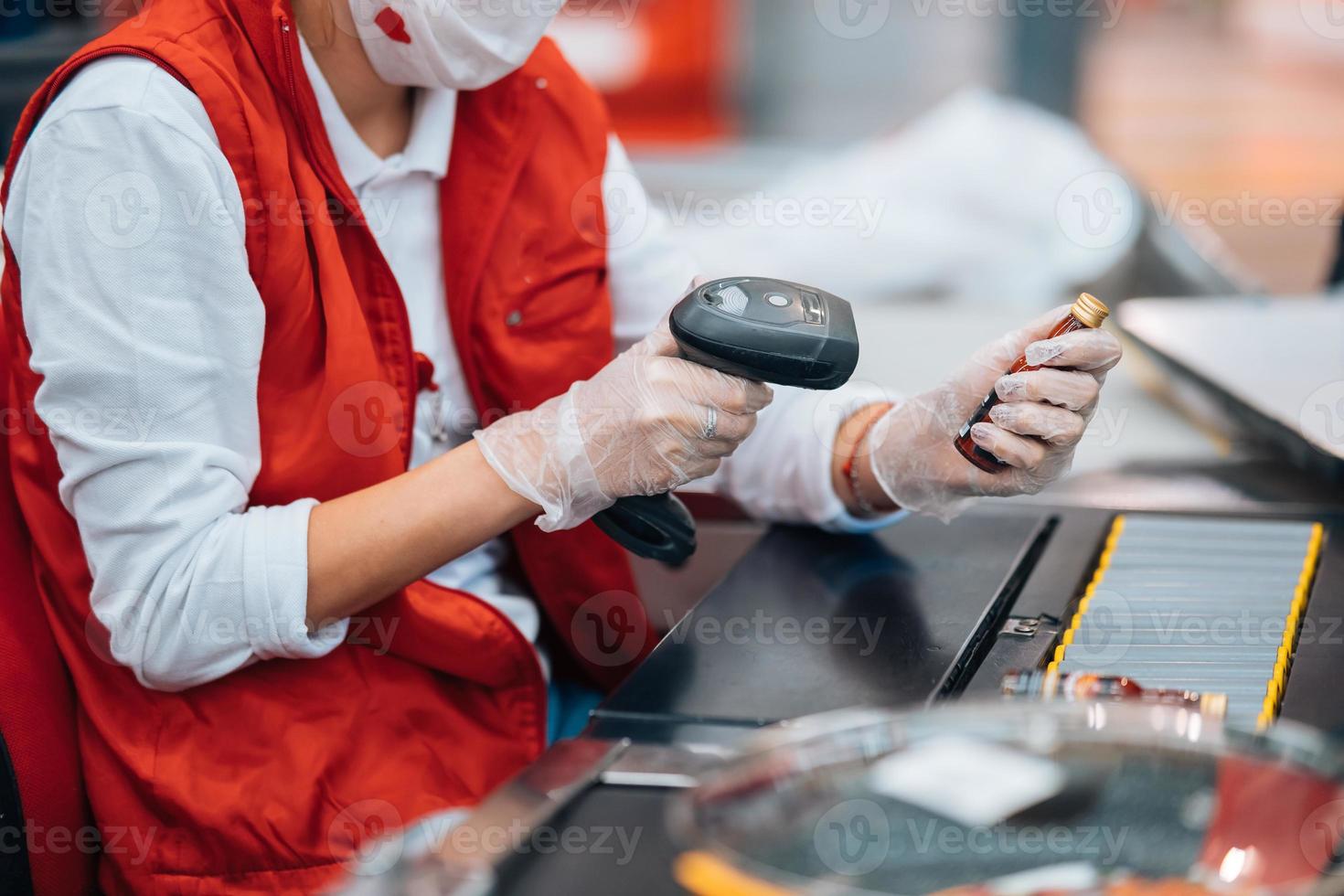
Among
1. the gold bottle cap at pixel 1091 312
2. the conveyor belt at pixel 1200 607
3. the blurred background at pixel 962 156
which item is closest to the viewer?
the conveyor belt at pixel 1200 607

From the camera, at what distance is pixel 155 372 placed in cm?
87

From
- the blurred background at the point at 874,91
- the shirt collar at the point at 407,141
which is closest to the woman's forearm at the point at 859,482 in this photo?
the shirt collar at the point at 407,141

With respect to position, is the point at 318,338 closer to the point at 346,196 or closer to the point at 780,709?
the point at 346,196

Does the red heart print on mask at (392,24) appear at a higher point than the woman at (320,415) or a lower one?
higher

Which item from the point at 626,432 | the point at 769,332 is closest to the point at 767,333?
the point at 769,332

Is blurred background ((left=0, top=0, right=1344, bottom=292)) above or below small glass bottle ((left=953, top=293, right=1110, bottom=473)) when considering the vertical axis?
below

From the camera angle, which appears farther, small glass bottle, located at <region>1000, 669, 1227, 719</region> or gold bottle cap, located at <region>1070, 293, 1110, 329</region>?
gold bottle cap, located at <region>1070, 293, 1110, 329</region>

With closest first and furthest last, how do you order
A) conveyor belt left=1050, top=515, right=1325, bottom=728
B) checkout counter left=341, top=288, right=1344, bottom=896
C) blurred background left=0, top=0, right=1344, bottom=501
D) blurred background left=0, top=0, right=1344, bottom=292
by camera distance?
checkout counter left=341, top=288, right=1344, bottom=896
conveyor belt left=1050, top=515, right=1325, bottom=728
blurred background left=0, top=0, right=1344, bottom=501
blurred background left=0, top=0, right=1344, bottom=292

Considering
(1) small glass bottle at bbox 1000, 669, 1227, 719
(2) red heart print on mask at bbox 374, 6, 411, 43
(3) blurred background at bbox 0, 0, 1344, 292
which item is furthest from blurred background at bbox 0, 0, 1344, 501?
(1) small glass bottle at bbox 1000, 669, 1227, 719

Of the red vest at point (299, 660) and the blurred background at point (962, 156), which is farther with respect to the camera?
the blurred background at point (962, 156)

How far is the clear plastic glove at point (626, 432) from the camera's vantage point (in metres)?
0.93

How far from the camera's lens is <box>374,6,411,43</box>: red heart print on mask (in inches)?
38.5

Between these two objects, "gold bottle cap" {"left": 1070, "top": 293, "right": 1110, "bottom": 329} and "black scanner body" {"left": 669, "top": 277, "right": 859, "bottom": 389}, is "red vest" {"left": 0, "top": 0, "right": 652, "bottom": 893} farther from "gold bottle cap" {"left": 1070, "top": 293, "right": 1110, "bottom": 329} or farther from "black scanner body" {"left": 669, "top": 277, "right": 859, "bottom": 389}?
"gold bottle cap" {"left": 1070, "top": 293, "right": 1110, "bottom": 329}

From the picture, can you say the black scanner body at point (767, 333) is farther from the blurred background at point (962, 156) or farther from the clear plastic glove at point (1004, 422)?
the blurred background at point (962, 156)
